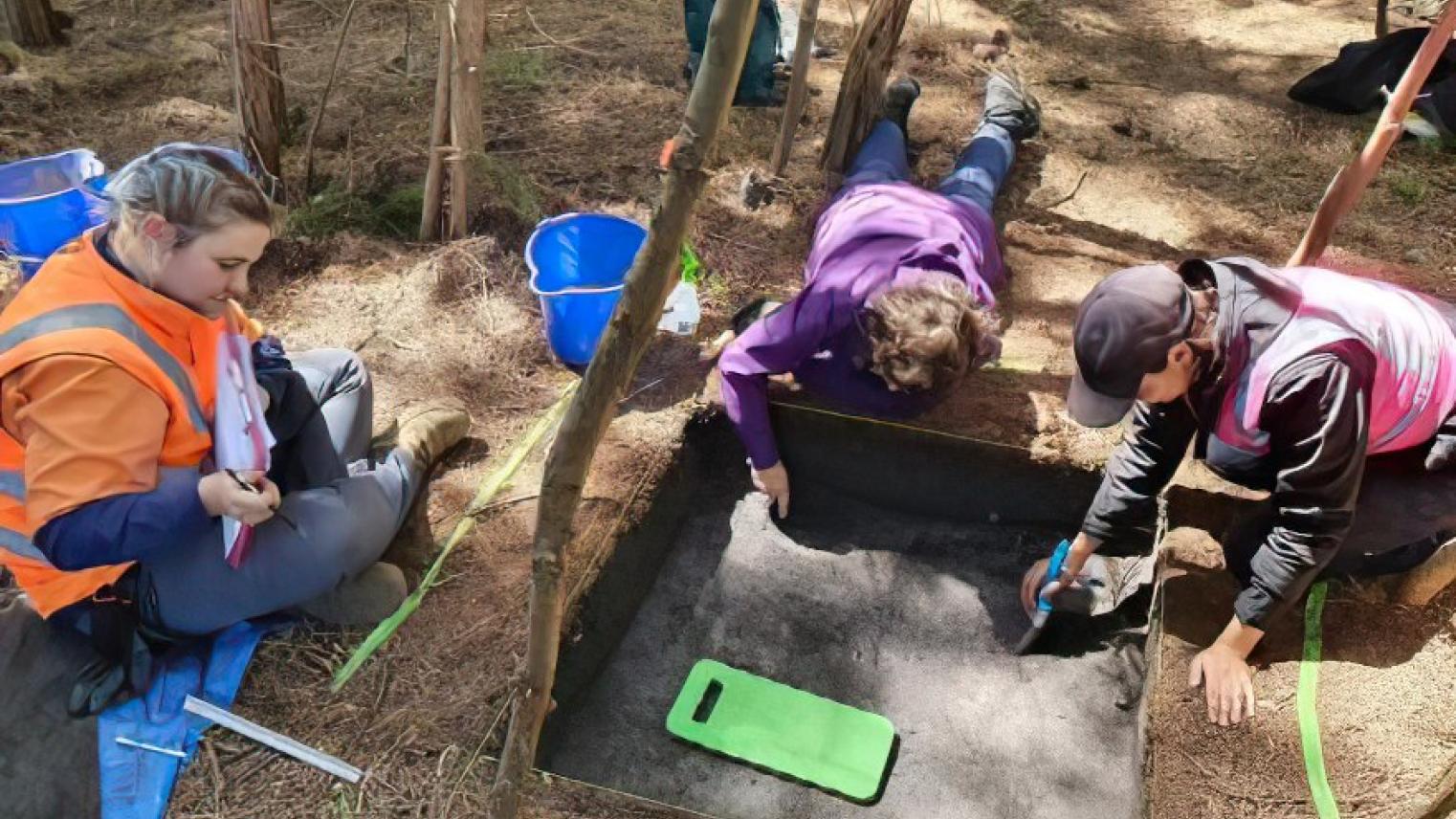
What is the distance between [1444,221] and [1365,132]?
0.60m

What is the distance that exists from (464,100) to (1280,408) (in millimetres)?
2389

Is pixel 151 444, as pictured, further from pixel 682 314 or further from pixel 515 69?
pixel 515 69

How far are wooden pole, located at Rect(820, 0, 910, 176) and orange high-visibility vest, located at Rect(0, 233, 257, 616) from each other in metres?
2.38

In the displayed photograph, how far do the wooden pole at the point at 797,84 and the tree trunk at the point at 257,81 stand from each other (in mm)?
1705

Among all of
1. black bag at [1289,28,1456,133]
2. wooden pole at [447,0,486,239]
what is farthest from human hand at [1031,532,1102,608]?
black bag at [1289,28,1456,133]

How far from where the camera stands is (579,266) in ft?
11.0

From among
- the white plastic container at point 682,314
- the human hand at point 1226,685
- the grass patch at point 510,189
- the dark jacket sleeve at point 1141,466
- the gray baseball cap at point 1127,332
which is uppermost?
the gray baseball cap at point 1127,332

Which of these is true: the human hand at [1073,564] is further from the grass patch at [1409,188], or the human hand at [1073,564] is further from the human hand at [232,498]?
the grass patch at [1409,188]

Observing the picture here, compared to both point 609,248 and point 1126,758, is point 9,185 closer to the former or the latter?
point 609,248

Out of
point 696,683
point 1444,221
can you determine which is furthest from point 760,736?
point 1444,221

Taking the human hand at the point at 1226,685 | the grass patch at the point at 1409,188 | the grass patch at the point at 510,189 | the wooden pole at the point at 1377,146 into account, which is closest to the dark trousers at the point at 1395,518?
the human hand at the point at 1226,685

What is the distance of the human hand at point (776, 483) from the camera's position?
2.78m

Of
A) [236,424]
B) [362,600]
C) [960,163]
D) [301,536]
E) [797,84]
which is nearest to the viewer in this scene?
[236,424]

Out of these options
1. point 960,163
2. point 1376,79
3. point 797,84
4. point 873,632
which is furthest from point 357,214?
point 1376,79
